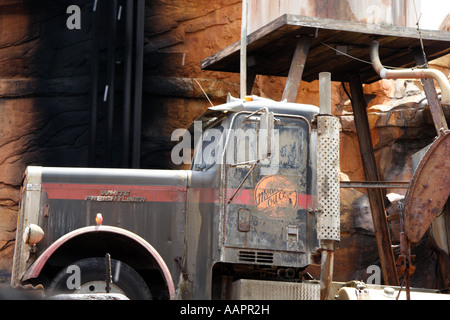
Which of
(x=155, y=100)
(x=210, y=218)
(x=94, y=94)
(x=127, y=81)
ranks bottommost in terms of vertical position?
(x=210, y=218)

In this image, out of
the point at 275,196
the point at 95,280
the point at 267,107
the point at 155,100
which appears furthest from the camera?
the point at 155,100

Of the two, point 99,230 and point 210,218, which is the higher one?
point 210,218

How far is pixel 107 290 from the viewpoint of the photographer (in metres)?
7.44

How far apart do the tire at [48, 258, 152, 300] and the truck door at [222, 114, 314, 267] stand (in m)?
1.01

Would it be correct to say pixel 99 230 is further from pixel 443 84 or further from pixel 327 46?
pixel 327 46

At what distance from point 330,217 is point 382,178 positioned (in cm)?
717

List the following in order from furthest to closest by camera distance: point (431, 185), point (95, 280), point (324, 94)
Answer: point (324, 94) → point (431, 185) → point (95, 280)

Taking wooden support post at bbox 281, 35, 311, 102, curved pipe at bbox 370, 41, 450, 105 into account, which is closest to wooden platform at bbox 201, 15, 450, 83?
wooden support post at bbox 281, 35, 311, 102

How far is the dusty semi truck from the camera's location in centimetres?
821

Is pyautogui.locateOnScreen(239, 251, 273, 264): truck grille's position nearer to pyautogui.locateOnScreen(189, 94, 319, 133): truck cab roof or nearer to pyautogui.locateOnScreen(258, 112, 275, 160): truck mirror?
pyautogui.locateOnScreen(258, 112, 275, 160): truck mirror

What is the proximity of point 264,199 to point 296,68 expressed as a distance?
3593mm

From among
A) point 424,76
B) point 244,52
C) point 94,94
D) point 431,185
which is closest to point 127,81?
point 94,94

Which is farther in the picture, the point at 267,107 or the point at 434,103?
the point at 434,103

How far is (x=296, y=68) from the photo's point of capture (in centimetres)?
1141
